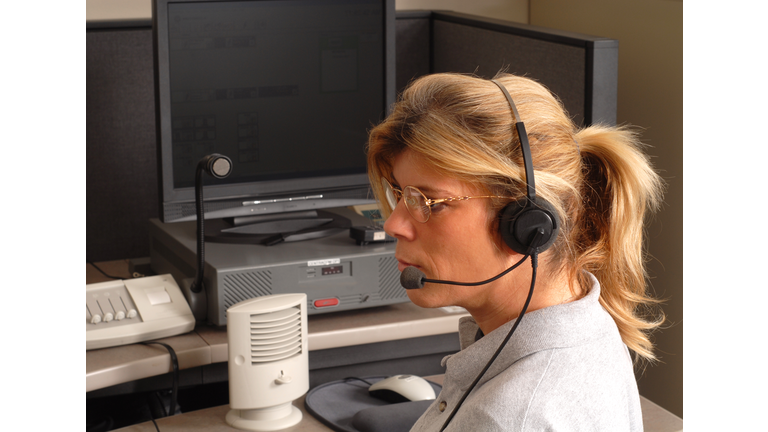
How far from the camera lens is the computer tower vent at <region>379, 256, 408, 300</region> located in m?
1.23

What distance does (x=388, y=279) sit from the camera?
1.23 m

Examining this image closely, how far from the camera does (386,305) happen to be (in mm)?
1278

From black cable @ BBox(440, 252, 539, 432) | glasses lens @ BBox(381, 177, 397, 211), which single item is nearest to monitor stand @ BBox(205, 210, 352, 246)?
glasses lens @ BBox(381, 177, 397, 211)

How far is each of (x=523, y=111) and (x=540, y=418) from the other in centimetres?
27

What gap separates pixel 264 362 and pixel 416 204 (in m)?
0.43

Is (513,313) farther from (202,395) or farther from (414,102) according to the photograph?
(202,395)

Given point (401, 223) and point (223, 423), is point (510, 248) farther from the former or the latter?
point (223, 423)

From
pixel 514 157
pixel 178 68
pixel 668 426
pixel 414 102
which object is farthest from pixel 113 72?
pixel 668 426

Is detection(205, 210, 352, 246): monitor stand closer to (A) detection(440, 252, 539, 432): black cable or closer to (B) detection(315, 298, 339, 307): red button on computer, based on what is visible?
(B) detection(315, 298, 339, 307): red button on computer

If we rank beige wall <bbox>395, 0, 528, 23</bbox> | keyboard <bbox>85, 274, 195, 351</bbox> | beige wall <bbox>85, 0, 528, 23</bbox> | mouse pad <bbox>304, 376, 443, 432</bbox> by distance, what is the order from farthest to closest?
beige wall <bbox>395, 0, 528, 23</bbox>
beige wall <bbox>85, 0, 528, 23</bbox>
keyboard <bbox>85, 274, 195, 351</bbox>
mouse pad <bbox>304, 376, 443, 432</bbox>

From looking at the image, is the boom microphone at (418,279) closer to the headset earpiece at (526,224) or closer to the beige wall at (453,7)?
the headset earpiece at (526,224)

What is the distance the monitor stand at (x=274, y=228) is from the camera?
128 cm

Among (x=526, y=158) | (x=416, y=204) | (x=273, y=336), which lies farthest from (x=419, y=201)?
(x=273, y=336)

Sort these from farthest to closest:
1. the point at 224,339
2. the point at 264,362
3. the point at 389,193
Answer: the point at 224,339 < the point at 264,362 < the point at 389,193
